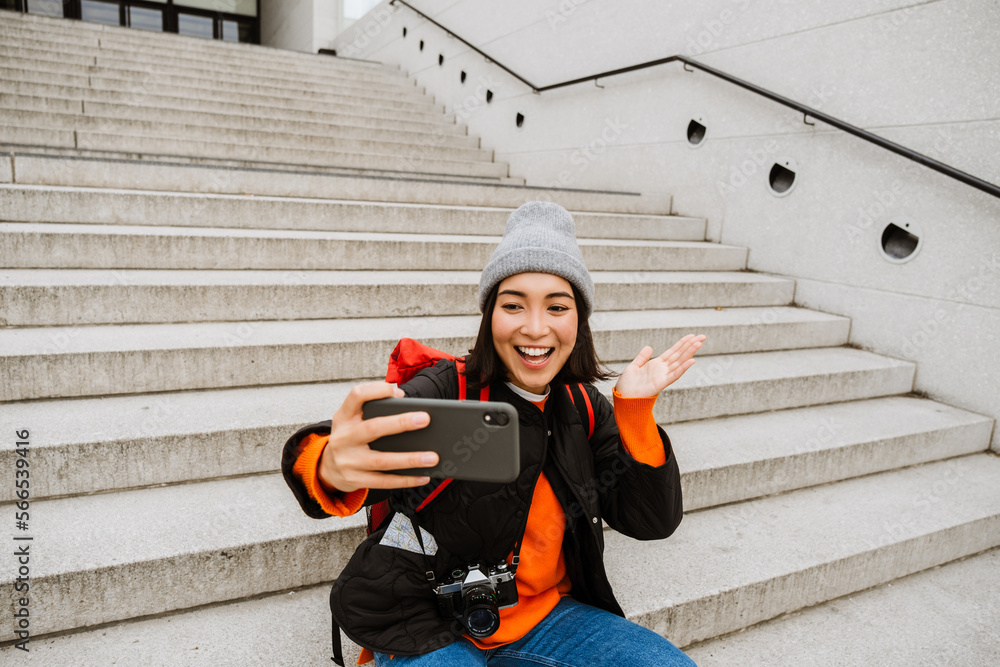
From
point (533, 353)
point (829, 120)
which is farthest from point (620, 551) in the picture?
point (829, 120)

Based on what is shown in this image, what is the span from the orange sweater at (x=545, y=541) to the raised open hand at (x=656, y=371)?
23mm

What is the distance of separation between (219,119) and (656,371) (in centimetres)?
566

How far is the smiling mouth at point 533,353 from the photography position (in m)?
1.35

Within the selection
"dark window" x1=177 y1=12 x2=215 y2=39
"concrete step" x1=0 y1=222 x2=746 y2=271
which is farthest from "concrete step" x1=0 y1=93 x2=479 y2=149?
"dark window" x1=177 y1=12 x2=215 y2=39

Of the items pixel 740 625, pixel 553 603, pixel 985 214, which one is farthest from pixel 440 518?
pixel 985 214

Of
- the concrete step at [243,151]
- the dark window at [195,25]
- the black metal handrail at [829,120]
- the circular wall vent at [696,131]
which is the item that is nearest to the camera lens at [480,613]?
the black metal handrail at [829,120]

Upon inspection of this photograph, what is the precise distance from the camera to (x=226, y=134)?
5.38 meters

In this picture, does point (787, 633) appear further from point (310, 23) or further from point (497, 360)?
point (310, 23)

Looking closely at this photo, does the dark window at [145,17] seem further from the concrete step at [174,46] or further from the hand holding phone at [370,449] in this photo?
the hand holding phone at [370,449]

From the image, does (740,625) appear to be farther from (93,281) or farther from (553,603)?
(93,281)

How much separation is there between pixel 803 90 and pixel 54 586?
4.87 meters

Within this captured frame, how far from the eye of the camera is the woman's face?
134 cm

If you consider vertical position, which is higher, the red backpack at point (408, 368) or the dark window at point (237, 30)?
→ the dark window at point (237, 30)

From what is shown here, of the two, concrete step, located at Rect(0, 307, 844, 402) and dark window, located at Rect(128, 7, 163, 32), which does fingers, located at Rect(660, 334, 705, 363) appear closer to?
concrete step, located at Rect(0, 307, 844, 402)
